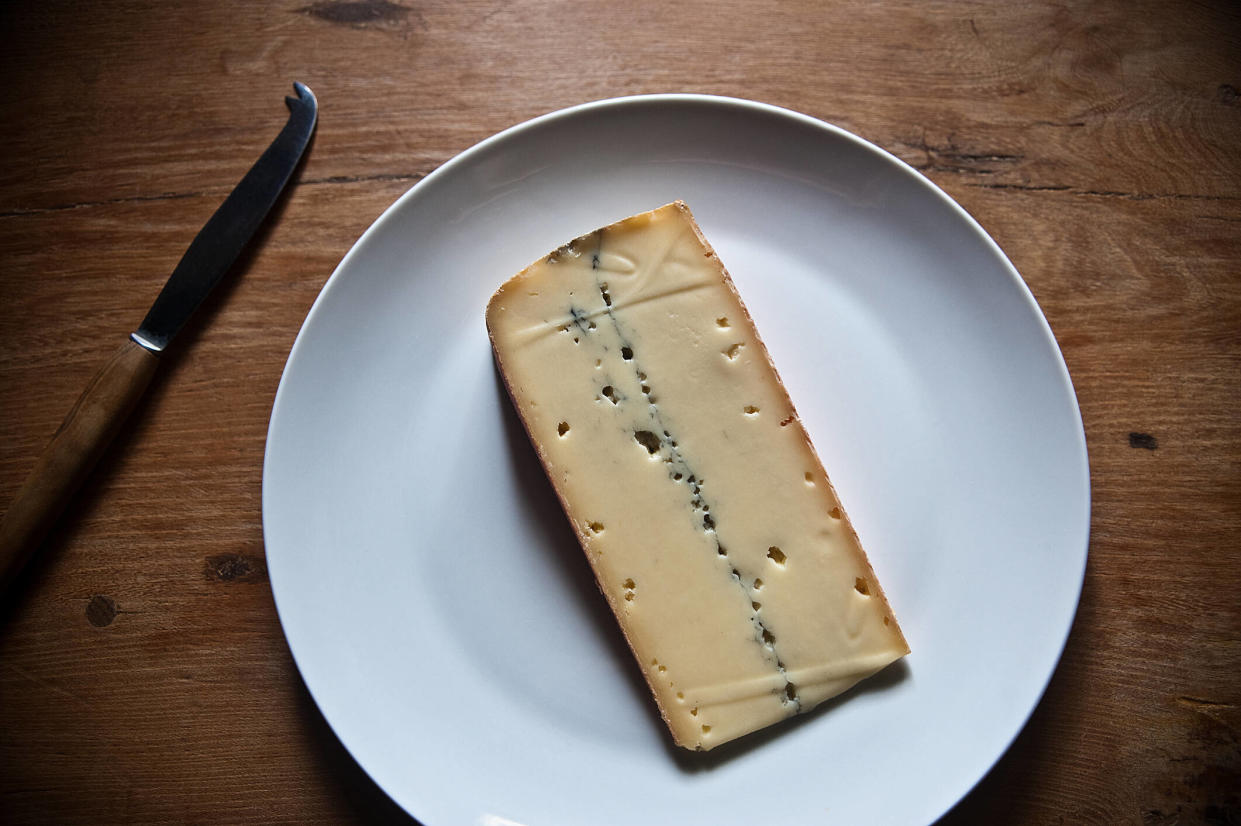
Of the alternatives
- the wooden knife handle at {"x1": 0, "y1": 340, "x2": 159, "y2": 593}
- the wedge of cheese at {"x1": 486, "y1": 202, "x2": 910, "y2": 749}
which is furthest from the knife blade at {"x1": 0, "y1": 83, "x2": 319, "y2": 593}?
the wedge of cheese at {"x1": 486, "y1": 202, "x2": 910, "y2": 749}

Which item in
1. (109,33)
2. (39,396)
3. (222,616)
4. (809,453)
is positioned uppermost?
(109,33)

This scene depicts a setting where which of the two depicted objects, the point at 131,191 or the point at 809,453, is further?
the point at 131,191

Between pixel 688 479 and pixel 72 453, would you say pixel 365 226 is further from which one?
pixel 688 479

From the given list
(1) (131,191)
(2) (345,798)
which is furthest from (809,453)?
(1) (131,191)

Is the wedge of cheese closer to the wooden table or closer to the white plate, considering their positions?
the white plate

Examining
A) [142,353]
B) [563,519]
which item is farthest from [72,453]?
[563,519]

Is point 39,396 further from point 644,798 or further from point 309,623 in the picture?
point 644,798
